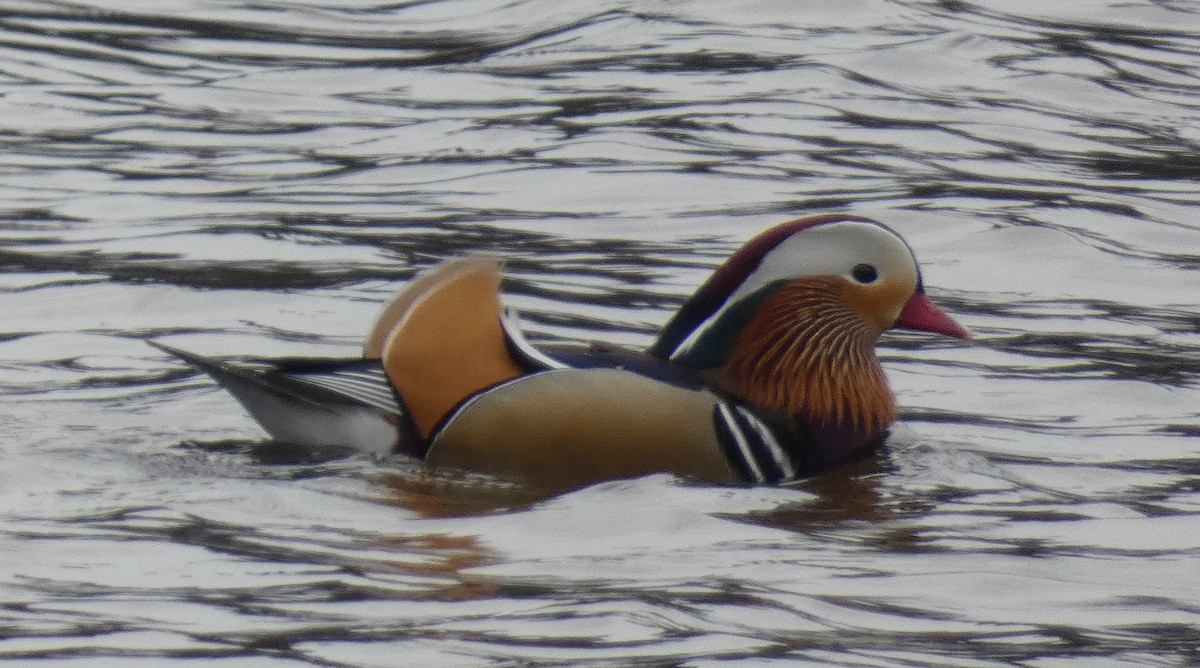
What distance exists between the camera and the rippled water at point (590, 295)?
417cm

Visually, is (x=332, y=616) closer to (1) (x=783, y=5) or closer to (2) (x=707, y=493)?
(2) (x=707, y=493)

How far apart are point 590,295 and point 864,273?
1992 millimetres

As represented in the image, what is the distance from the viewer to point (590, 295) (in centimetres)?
751

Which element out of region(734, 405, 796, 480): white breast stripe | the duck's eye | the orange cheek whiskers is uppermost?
the duck's eye

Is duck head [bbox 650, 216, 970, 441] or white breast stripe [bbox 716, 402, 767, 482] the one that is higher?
duck head [bbox 650, 216, 970, 441]

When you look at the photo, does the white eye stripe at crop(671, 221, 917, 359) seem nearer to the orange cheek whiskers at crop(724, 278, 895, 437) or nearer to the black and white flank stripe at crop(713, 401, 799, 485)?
the orange cheek whiskers at crop(724, 278, 895, 437)

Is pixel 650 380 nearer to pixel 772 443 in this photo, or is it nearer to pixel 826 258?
pixel 772 443

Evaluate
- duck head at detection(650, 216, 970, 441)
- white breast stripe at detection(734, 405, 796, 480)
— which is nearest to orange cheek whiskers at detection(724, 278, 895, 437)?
duck head at detection(650, 216, 970, 441)

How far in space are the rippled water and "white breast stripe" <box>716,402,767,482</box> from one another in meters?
0.13

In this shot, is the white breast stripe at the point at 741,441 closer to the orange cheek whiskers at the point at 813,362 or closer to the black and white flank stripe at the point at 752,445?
the black and white flank stripe at the point at 752,445

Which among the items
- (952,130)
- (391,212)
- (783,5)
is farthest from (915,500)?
(783,5)

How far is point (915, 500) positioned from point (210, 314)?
282 cm

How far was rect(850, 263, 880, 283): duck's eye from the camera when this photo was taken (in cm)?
564

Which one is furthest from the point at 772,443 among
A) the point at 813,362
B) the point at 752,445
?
the point at 813,362
